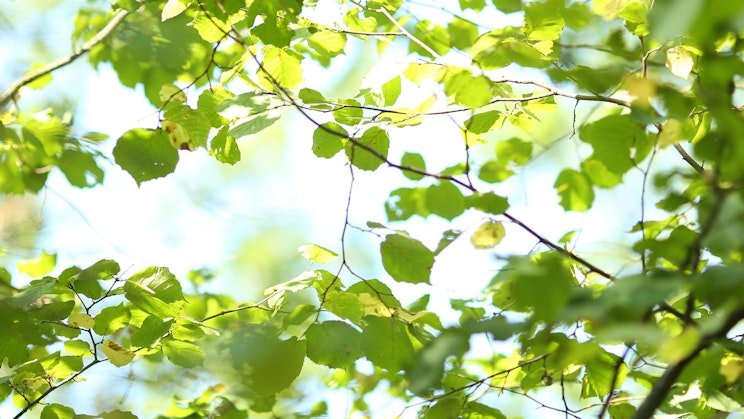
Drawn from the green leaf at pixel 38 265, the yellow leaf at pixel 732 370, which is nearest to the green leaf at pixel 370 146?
the yellow leaf at pixel 732 370

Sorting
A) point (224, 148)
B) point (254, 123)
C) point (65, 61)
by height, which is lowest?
point (254, 123)

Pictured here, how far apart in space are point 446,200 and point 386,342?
465mm

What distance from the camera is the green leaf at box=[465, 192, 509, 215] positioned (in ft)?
3.21

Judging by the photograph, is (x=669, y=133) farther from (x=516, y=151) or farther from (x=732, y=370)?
(x=516, y=151)

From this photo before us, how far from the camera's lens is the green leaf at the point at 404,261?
1.14 m

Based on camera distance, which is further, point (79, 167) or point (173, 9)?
point (79, 167)

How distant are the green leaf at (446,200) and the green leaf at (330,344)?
458mm

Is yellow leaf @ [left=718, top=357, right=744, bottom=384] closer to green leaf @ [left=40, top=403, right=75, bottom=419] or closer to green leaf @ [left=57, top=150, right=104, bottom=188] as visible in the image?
green leaf @ [left=40, top=403, right=75, bottom=419]

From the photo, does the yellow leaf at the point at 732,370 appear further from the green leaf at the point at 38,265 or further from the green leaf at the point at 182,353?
the green leaf at the point at 38,265

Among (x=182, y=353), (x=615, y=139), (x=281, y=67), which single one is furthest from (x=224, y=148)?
(x=615, y=139)

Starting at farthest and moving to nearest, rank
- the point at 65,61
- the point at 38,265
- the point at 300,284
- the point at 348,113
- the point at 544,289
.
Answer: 1. the point at 65,61
2. the point at 38,265
3. the point at 348,113
4. the point at 300,284
5. the point at 544,289

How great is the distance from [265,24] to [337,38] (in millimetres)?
190

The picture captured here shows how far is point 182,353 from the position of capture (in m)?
1.22

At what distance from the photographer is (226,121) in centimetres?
141
